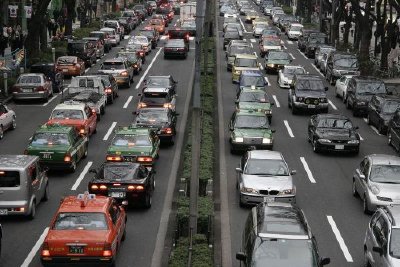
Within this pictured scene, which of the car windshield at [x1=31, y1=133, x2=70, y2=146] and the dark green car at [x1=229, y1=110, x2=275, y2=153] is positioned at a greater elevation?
the car windshield at [x1=31, y1=133, x2=70, y2=146]

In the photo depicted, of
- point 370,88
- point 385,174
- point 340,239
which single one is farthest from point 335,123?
point 340,239

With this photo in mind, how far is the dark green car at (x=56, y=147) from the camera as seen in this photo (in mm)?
29359

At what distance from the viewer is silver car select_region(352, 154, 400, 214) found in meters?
24.9

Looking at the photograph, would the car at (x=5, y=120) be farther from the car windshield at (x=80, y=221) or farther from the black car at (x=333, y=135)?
the car windshield at (x=80, y=221)

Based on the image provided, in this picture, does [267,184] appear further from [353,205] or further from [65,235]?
[65,235]

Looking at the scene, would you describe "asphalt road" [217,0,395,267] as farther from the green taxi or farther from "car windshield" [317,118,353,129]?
the green taxi

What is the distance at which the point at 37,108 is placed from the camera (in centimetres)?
4431

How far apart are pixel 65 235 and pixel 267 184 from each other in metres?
8.20

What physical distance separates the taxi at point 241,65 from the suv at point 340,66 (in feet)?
15.0

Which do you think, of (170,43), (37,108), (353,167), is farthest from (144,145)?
(170,43)

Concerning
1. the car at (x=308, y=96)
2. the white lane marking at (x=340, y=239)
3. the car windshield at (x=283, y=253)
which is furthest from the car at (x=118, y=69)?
the car windshield at (x=283, y=253)

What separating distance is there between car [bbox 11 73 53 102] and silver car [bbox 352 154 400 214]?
2203 cm

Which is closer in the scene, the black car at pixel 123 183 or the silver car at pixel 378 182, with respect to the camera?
the black car at pixel 123 183

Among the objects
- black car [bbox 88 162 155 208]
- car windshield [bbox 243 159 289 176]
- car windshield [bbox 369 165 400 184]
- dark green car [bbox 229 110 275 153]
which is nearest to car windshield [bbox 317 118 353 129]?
dark green car [bbox 229 110 275 153]
